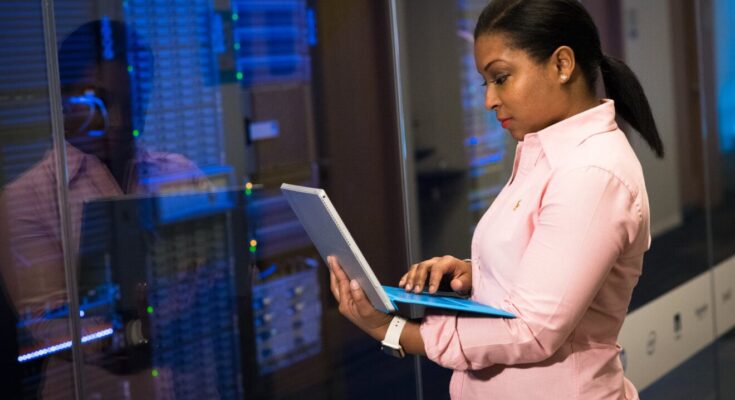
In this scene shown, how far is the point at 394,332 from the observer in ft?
5.81

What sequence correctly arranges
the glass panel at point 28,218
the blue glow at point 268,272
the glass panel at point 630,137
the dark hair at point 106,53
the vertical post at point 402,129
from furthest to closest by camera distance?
1. the glass panel at point 630,137
2. the vertical post at point 402,129
3. the blue glow at point 268,272
4. the dark hair at point 106,53
5. the glass panel at point 28,218

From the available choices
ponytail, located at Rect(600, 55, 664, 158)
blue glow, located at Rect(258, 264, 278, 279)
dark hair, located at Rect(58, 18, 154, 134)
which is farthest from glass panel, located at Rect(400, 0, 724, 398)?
ponytail, located at Rect(600, 55, 664, 158)

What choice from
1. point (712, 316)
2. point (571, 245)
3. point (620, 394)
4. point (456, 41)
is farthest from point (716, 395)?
point (571, 245)

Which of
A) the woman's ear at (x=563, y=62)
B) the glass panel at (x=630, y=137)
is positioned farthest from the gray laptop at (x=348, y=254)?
the glass panel at (x=630, y=137)

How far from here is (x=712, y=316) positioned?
5.29 metres

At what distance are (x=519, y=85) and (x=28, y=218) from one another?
1112 mm

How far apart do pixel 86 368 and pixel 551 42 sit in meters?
1.31

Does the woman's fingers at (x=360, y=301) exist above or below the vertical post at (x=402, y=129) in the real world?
below

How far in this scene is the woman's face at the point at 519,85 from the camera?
5.58 feet

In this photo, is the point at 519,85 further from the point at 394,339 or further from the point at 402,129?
the point at 402,129

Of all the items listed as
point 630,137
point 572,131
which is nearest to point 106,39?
point 572,131

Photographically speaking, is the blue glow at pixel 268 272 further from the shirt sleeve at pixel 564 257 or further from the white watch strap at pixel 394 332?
the shirt sleeve at pixel 564 257

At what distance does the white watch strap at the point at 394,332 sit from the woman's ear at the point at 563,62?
Result: 543 millimetres

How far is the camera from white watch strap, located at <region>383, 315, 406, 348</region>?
176 cm
